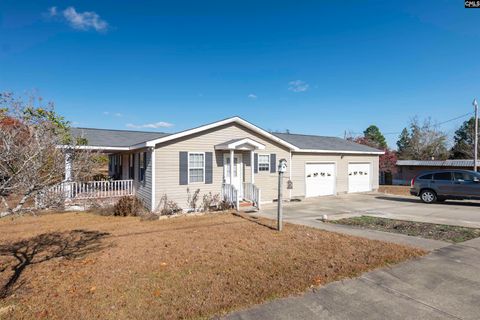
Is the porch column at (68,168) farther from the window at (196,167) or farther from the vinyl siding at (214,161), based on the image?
the window at (196,167)

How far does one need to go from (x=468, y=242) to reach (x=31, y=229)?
12.2 m

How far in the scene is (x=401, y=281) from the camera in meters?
4.57

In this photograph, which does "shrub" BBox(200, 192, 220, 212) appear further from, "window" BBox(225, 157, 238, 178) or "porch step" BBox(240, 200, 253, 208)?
"window" BBox(225, 157, 238, 178)

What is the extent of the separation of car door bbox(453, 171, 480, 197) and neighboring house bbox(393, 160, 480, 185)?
15.8 metres

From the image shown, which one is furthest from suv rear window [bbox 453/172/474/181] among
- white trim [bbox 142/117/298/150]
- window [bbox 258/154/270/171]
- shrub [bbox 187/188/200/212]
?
shrub [bbox 187/188/200/212]

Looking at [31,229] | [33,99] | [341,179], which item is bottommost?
[31,229]

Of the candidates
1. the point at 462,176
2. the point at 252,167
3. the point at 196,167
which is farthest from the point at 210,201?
the point at 462,176

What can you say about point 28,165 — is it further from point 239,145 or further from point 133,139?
point 133,139

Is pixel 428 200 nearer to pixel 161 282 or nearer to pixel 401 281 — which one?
pixel 401 281

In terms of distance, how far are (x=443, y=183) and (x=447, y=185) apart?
19 centimetres

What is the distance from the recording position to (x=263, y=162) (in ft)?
47.6

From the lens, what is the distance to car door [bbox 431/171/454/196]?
44.3 feet

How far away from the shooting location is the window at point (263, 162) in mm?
14380

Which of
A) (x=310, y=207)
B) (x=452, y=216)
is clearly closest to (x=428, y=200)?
(x=452, y=216)
